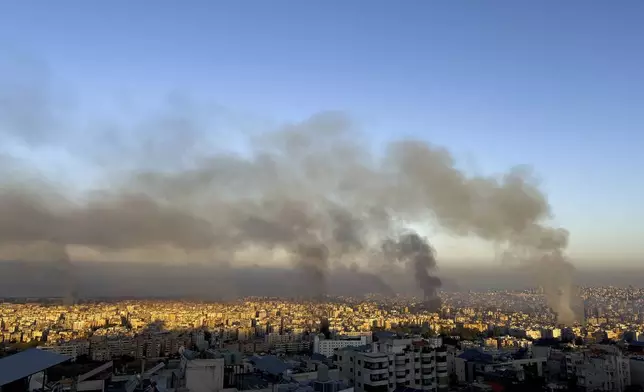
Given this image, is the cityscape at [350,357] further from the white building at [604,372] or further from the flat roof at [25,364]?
the flat roof at [25,364]

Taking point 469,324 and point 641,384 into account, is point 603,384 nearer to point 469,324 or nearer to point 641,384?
point 641,384

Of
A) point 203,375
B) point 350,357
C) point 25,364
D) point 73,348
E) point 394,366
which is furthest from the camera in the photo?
point 73,348

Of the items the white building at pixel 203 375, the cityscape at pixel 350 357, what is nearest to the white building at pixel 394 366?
the cityscape at pixel 350 357

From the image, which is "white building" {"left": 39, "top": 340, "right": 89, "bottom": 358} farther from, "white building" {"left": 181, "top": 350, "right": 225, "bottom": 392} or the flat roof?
"white building" {"left": 181, "top": 350, "right": 225, "bottom": 392}

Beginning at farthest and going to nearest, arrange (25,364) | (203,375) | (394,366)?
(394,366) → (203,375) → (25,364)

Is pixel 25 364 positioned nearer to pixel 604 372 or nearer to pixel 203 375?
pixel 203 375

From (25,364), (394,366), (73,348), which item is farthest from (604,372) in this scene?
(73,348)

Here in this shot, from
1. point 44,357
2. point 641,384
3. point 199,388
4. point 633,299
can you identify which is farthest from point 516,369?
point 633,299

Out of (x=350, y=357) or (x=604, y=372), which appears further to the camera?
(x=604, y=372)
